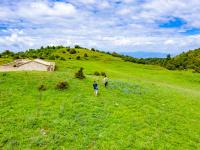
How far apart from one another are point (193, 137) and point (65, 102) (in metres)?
15.0

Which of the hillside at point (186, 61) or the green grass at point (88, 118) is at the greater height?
the hillside at point (186, 61)

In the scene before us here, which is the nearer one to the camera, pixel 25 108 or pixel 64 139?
pixel 64 139

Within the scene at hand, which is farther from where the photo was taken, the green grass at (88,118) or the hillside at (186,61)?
the hillside at (186,61)

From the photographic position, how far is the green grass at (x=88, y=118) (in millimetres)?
28125

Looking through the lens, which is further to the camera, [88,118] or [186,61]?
[186,61]

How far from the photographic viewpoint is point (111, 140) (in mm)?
28438

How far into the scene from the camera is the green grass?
92.3 ft

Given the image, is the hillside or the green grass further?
the hillside

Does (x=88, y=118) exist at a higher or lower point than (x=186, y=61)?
lower

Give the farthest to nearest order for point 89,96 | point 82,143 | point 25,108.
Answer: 1. point 89,96
2. point 25,108
3. point 82,143

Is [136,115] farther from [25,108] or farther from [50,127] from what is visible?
[25,108]

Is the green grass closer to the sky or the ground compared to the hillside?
closer to the ground

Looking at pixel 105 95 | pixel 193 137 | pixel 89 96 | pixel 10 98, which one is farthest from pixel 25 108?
pixel 193 137

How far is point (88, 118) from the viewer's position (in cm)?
3281
